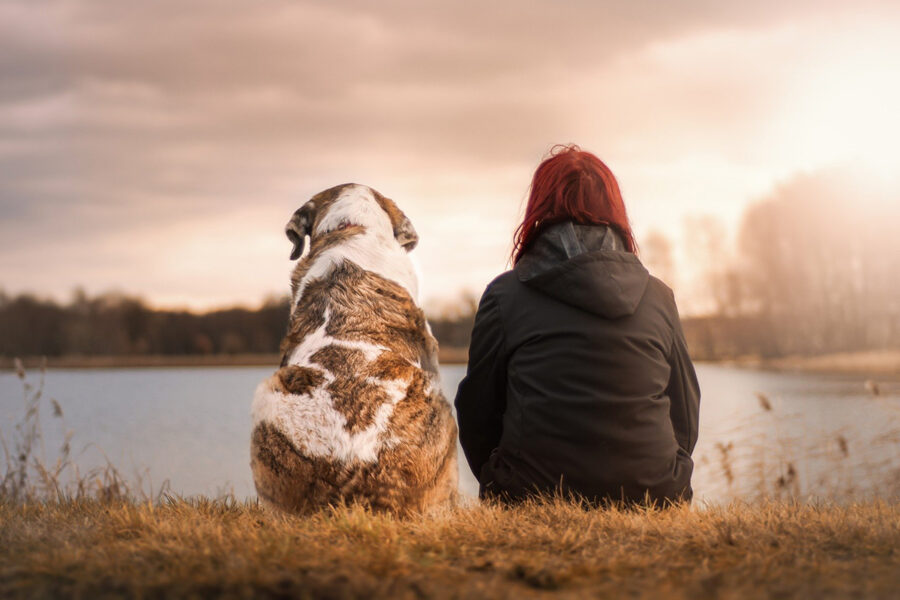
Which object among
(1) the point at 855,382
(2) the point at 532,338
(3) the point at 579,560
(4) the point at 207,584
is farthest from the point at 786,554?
(1) the point at 855,382

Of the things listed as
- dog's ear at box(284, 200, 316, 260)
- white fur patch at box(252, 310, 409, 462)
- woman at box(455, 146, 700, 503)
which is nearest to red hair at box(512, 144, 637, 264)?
woman at box(455, 146, 700, 503)

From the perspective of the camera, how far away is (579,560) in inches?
122

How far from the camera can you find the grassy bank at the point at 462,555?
8.91 ft

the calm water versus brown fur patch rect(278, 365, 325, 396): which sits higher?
brown fur patch rect(278, 365, 325, 396)

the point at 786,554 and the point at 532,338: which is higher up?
the point at 532,338

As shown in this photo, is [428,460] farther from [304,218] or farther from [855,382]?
[855,382]

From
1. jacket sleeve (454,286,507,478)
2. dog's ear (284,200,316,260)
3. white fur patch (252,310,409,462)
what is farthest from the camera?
dog's ear (284,200,316,260)

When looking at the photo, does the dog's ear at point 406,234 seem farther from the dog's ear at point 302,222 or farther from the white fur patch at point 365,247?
the dog's ear at point 302,222

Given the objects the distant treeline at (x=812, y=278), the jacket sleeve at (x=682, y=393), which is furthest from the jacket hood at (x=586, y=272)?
the distant treeline at (x=812, y=278)

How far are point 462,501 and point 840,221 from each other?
106 ft

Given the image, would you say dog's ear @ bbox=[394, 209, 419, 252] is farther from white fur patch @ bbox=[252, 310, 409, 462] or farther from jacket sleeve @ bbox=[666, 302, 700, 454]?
jacket sleeve @ bbox=[666, 302, 700, 454]

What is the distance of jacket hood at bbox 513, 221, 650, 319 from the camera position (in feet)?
12.5

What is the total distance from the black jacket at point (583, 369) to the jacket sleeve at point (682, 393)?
1 centimetres

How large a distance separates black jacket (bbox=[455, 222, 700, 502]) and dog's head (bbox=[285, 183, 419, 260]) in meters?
Answer: 1.28
